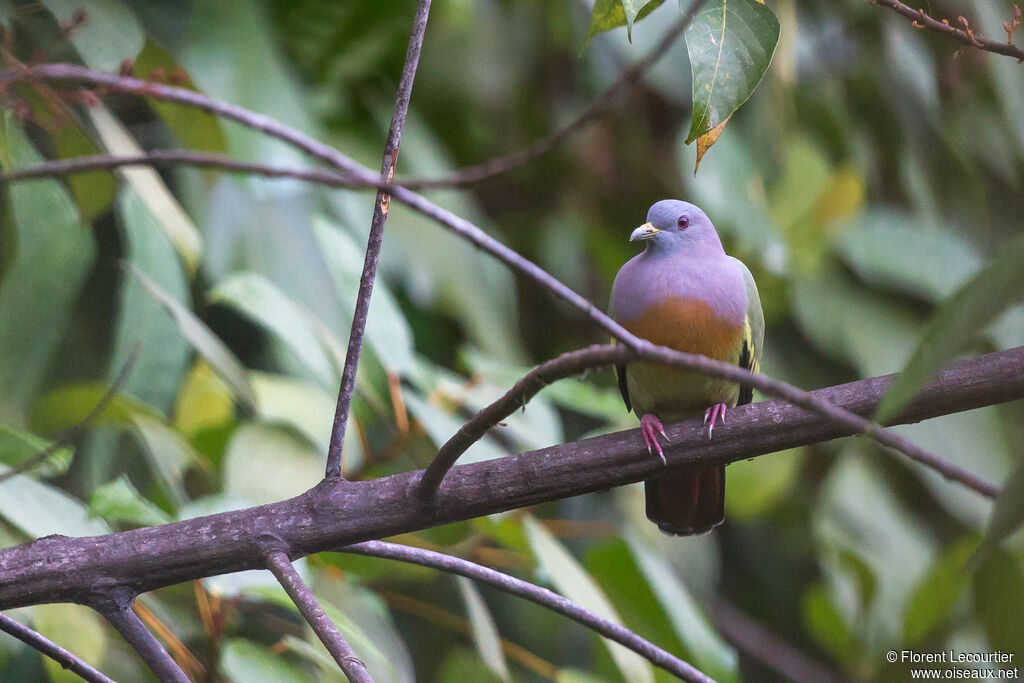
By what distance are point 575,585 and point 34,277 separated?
4.90ft

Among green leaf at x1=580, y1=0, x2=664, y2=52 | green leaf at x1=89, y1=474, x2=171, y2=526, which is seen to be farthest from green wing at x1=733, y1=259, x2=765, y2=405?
green leaf at x1=89, y1=474, x2=171, y2=526

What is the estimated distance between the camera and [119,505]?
1.69m

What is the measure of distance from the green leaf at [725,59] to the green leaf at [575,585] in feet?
4.01

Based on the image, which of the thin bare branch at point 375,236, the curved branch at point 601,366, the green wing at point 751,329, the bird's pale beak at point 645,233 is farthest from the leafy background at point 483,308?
the bird's pale beak at point 645,233

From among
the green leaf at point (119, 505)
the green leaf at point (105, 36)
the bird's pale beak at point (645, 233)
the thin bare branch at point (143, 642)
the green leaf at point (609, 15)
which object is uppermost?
the green leaf at point (105, 36)

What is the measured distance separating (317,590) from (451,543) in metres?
0.35

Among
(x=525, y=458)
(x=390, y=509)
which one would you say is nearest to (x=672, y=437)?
(x=525, y=458)

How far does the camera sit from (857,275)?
425cm

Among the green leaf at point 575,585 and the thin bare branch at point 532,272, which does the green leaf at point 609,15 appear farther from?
the green leaf at point 575,585

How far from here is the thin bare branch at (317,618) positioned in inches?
44.1

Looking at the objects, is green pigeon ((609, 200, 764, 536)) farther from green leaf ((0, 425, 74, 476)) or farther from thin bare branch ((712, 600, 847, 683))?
thin bare branch ((712, 600, 847, 683))

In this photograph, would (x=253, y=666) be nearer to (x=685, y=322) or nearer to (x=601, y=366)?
(x=685, y=322)

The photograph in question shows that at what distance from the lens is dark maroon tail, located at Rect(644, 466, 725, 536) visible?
2.08 m

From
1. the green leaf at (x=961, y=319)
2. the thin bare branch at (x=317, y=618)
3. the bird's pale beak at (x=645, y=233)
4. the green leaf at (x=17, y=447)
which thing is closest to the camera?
the green leaf at (x=961, y=319)
